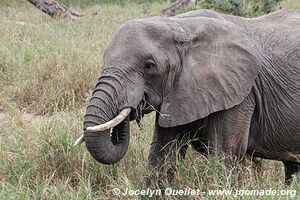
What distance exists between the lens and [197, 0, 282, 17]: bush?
431 inches

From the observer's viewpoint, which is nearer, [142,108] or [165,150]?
[142,108]

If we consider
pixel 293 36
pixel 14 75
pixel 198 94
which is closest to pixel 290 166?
pixel 293 36

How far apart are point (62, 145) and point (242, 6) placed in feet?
25.9

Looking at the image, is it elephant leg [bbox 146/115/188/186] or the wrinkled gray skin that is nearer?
the wrinkled gray skin

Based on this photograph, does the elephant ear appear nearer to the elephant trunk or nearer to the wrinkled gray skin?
the wrinkled gray skin

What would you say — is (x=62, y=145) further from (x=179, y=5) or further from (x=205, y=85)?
(x=179, y=5)

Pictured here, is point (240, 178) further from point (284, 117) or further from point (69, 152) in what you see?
point (69, 152)

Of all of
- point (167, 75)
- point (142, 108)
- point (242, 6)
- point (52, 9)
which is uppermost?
point (167, 75)

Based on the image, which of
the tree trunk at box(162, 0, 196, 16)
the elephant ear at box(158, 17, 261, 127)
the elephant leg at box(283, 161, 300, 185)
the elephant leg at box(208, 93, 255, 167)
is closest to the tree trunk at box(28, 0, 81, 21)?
the tree trunk at box(162, 0, 196, 16)

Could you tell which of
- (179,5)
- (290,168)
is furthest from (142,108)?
(179,5)

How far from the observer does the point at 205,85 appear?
330 cm

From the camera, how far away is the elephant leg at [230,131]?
132 inches

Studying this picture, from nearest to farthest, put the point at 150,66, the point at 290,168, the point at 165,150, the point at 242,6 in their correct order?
the point at 150,66 → the point at 165,150 → the point at 290,168 → the point at 242,6

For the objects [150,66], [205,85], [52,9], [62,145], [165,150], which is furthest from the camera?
[52,9]
